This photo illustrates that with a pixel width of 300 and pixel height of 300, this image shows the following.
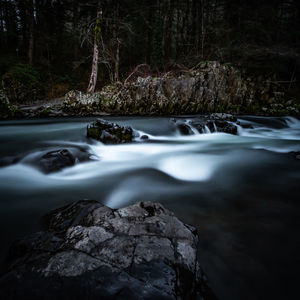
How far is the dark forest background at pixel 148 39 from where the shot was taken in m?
14.2

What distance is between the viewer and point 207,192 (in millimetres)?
3209

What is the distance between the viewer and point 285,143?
21.1 ft

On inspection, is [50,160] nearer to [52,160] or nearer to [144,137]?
[52,160]

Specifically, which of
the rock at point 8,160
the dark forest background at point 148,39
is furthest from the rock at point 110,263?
the dark forest background at point 148,39

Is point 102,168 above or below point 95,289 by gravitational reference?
below

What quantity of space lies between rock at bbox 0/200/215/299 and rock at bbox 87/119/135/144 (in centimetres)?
415

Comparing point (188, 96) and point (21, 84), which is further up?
point (21, 84)

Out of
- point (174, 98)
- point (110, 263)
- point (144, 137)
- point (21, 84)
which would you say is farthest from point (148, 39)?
point (110, 263)

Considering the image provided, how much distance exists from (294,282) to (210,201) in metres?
1.37

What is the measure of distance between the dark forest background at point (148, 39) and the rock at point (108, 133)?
8645 mm

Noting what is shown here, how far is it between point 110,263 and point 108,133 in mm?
4725

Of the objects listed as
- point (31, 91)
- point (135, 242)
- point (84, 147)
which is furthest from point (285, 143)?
point (31, 91)

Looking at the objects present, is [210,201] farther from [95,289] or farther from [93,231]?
[95,289]

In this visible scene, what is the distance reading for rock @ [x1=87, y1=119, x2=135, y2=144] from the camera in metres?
5.77
